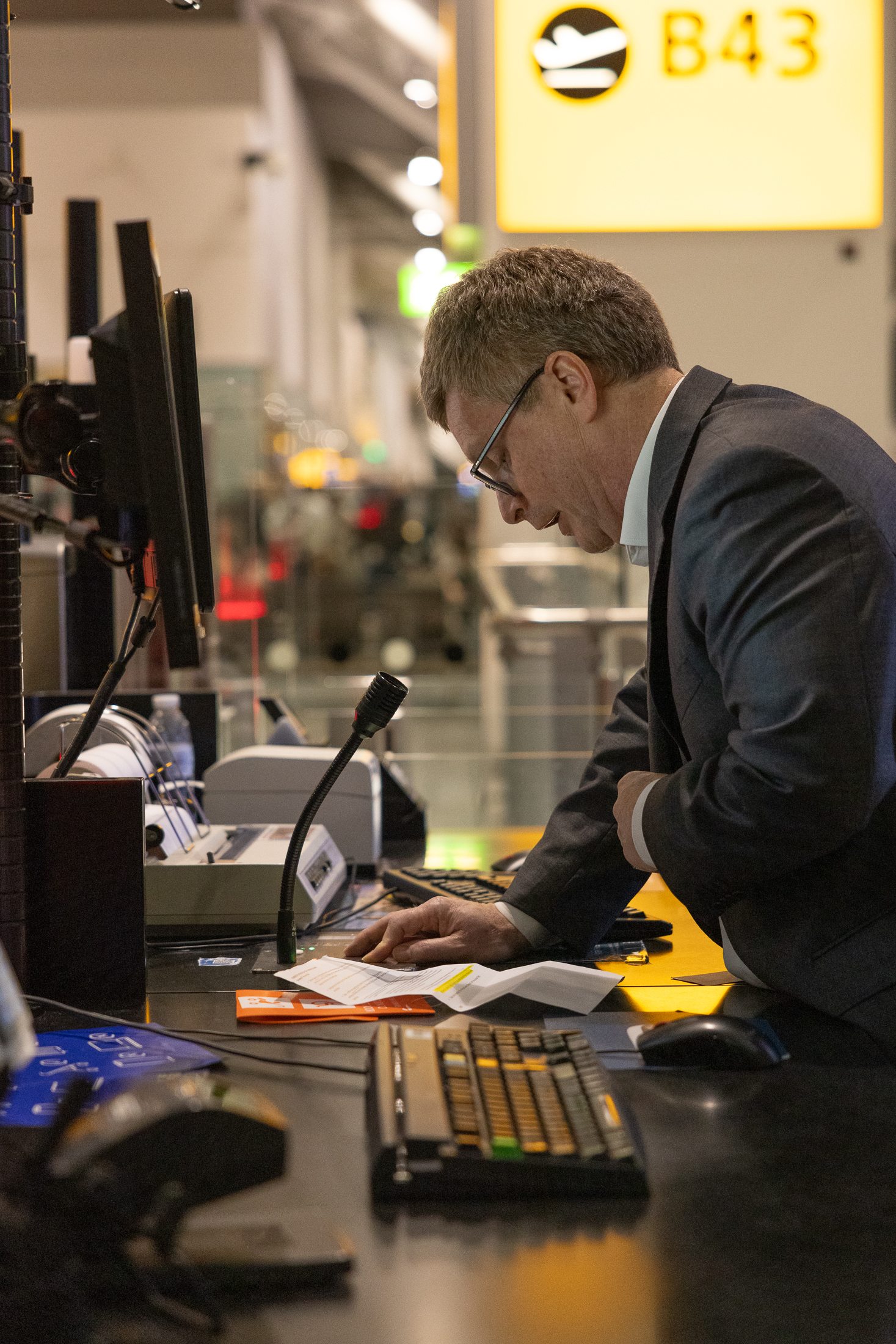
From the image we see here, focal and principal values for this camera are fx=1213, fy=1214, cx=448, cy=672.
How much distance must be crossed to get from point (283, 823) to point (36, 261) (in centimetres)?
690

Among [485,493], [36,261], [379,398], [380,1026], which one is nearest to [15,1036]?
[380,1026]

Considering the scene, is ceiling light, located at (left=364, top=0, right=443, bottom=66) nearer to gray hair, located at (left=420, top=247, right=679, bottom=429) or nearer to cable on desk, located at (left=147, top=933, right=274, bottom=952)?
gray hair, located at (left=420, top=247, right=679, bottom=429)

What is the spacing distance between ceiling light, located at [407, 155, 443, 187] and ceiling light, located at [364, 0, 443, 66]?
0.87 metres

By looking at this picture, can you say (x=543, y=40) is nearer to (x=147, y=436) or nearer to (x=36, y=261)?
(x=147, y=436)

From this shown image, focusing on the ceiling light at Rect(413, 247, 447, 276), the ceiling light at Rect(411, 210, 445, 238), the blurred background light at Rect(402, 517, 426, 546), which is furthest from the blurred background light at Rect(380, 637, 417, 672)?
the ceiling light at Rect(411, 210, 445, 238)

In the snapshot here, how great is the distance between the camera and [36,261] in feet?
25.2

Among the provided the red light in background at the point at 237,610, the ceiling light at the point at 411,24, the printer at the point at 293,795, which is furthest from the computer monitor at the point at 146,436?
the ceiling light at the point at 411,24

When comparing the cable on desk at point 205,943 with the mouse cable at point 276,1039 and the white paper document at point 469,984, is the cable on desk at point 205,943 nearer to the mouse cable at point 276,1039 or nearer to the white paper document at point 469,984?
the white paper document at point 469,984

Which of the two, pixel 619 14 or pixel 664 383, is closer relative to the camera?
pixel 664 383

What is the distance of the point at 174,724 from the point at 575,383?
3.70 feet

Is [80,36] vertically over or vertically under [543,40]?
over

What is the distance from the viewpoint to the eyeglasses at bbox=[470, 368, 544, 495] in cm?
134

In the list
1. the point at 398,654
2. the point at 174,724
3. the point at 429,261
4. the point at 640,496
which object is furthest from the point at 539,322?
the point at 429,261

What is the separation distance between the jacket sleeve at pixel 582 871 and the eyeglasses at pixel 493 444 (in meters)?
0.36
